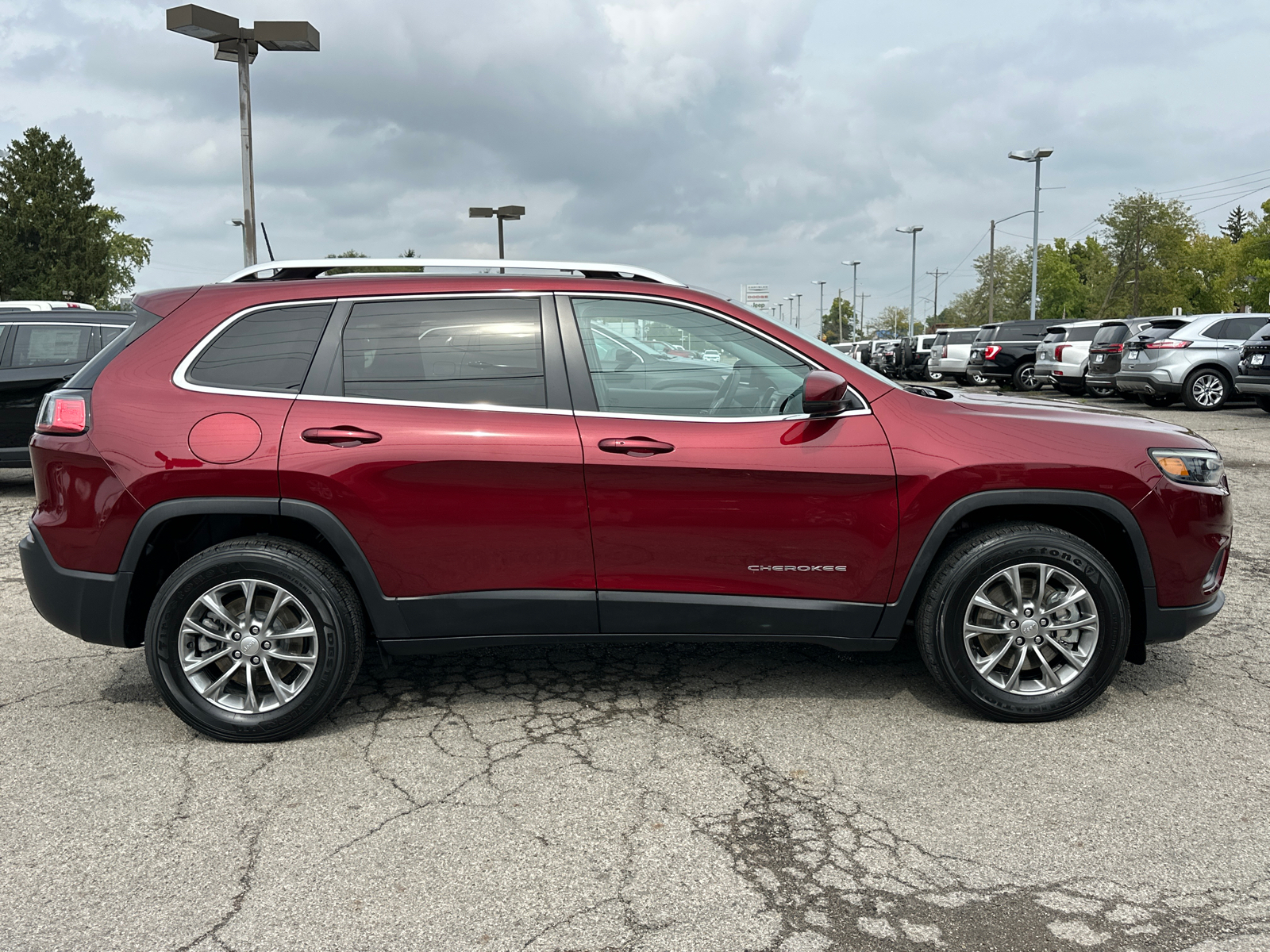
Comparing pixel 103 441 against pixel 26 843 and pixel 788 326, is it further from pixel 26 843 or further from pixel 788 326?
pixel 788 326

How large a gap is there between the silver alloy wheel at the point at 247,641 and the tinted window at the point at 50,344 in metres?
7.21

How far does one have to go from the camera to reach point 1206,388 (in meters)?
17.4

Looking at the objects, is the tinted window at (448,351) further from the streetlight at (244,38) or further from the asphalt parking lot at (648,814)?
the streetlight at (244,38)

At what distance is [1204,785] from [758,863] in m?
1.61


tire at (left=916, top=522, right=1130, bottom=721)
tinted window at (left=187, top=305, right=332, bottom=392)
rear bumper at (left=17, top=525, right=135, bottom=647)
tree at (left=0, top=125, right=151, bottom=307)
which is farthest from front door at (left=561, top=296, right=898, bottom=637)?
tree at (left=0, top=125, right=151, bottom=307)

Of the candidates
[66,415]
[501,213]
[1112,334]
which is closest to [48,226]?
[501,213]

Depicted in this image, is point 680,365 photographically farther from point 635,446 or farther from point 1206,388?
point 1206,388

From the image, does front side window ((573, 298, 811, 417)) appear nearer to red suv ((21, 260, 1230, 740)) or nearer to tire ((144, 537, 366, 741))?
red suv ((21, 260, 1230, 740))

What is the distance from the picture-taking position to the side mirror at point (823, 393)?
3539 mm

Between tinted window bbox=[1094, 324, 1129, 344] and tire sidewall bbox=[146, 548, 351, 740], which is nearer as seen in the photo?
tire sidewall bbox=[146, 548, 351, 740]

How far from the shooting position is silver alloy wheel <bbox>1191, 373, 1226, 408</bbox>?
57.0ft

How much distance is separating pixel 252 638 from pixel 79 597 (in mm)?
677

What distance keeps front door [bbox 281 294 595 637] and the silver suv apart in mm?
16811

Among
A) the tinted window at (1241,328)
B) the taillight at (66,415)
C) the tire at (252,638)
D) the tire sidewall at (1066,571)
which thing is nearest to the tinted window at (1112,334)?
the tinted window at (1241,328)
